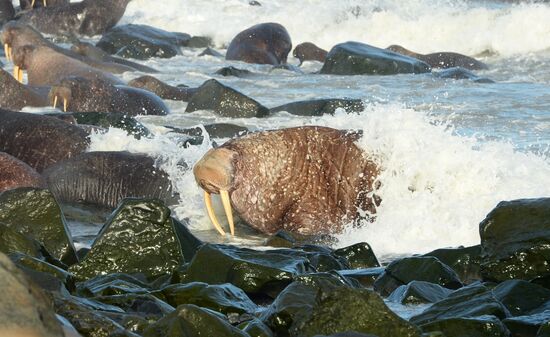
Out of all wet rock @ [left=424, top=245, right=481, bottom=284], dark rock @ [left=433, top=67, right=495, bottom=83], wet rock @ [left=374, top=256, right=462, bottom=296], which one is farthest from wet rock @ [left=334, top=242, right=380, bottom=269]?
dark rock @ [left=433, top=67, right=495, bottom=83]

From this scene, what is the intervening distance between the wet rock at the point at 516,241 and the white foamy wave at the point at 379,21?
19.9 m

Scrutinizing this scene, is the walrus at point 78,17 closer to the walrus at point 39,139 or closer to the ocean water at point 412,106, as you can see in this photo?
the ocean water at point 412,106

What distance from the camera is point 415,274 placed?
7.11 m

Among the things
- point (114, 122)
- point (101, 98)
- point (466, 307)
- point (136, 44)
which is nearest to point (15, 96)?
point (101, 98)

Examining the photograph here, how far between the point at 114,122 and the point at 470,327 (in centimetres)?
840

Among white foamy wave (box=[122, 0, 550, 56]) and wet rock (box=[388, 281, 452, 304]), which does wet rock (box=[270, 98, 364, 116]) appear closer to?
wet rock (box=[388, 281, 452, 304])

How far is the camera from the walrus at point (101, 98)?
50.7 feet

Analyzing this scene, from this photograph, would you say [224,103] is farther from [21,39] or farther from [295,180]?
[295,180]

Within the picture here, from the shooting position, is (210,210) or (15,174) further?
(15,174)

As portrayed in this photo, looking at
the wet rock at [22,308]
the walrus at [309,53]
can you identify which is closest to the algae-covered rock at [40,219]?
the wet rock at [22,308]

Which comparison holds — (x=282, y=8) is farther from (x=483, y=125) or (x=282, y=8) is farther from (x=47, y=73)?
(x=483, y=125)

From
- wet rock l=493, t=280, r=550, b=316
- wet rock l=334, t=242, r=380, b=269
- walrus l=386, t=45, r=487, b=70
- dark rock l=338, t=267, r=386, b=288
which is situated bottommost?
walrus l=386, t=45, r=487, b=70

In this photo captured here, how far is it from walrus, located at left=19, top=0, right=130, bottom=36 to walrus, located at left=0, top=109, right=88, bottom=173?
18.2 metres

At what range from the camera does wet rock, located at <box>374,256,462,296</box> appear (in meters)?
7.04
